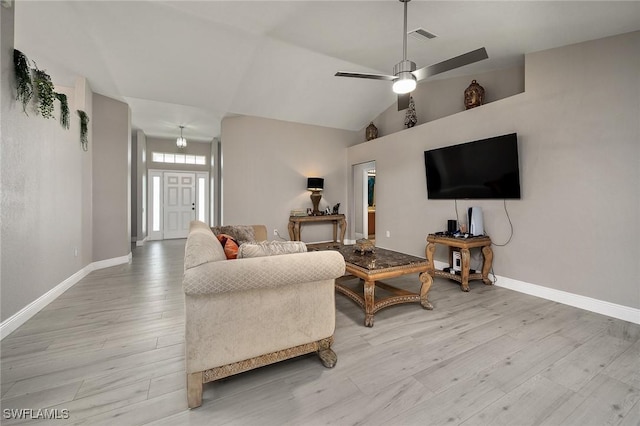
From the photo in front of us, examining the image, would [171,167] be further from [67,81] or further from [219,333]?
[219,333]

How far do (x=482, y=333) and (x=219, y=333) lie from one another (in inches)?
83.5

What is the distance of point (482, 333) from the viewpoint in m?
2.22

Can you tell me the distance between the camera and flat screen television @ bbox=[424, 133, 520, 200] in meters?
3.30

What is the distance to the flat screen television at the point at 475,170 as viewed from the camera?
3305 mm

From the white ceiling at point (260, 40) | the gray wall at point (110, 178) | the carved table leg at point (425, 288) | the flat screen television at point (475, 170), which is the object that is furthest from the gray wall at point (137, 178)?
the carved table leg at point (425, 288)

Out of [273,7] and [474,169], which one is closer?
[273,7]

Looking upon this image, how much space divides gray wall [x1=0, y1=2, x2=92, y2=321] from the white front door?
381 centimetres

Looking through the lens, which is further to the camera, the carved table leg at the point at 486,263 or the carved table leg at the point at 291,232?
the carved table leg at the point at 291,232

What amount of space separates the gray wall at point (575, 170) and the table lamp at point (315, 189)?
9.57ft

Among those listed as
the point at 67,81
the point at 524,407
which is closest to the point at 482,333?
the point at 524,407

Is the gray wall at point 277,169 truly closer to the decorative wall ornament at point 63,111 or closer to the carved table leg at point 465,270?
the decorative wall ornament at point 63,111

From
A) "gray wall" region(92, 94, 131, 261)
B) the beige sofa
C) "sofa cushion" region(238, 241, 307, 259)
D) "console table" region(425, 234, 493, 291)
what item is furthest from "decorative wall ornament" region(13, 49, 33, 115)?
"console table" region(425, 234, 493, 291)

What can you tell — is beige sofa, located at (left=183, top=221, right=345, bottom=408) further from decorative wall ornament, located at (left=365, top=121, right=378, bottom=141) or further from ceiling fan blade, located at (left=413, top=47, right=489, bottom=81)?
decorative wall ornament, located at (left=365, top=121, right=378, bottom=141)

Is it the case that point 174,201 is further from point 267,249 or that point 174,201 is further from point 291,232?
point 267,249
